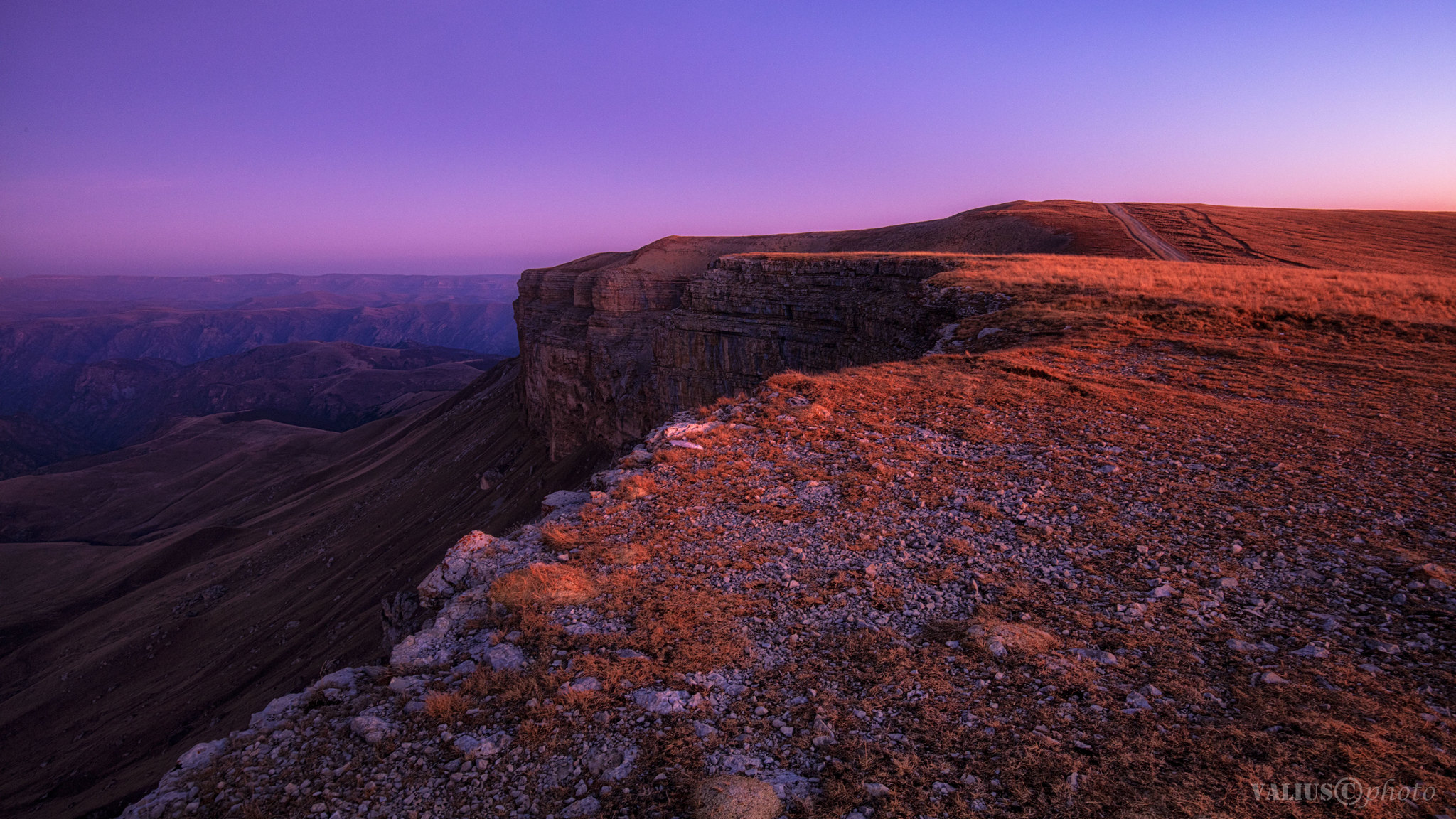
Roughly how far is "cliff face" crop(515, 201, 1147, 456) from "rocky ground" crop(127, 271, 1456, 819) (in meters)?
12.0

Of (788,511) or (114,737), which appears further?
(114,737)

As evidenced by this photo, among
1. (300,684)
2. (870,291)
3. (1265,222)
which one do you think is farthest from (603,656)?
(1265,222)

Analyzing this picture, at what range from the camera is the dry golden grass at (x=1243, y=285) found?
625 inches

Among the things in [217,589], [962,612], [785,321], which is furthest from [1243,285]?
[217,589]

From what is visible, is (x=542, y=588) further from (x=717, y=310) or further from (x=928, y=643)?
(x=717, y=310)

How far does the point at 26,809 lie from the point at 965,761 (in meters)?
42.8

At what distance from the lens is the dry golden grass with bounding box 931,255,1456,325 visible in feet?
52.1

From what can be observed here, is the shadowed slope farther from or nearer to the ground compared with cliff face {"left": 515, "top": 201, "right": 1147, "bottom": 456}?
nearer to the ground

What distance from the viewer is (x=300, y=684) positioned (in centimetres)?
2823

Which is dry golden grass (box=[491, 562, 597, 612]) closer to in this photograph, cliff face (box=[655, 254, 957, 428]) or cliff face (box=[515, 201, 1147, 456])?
cliff face (box=[655, 254, 957, 428])

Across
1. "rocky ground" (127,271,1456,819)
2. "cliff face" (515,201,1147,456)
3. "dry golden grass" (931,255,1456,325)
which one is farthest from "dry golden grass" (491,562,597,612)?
"dry golden grass" (931,255,1456,325)

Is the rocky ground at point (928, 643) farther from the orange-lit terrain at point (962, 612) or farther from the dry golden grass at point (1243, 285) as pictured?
the dry golden grass at point (1243, 285)

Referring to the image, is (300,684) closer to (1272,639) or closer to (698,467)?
(698,467)

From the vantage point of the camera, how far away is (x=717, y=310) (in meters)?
31.7
